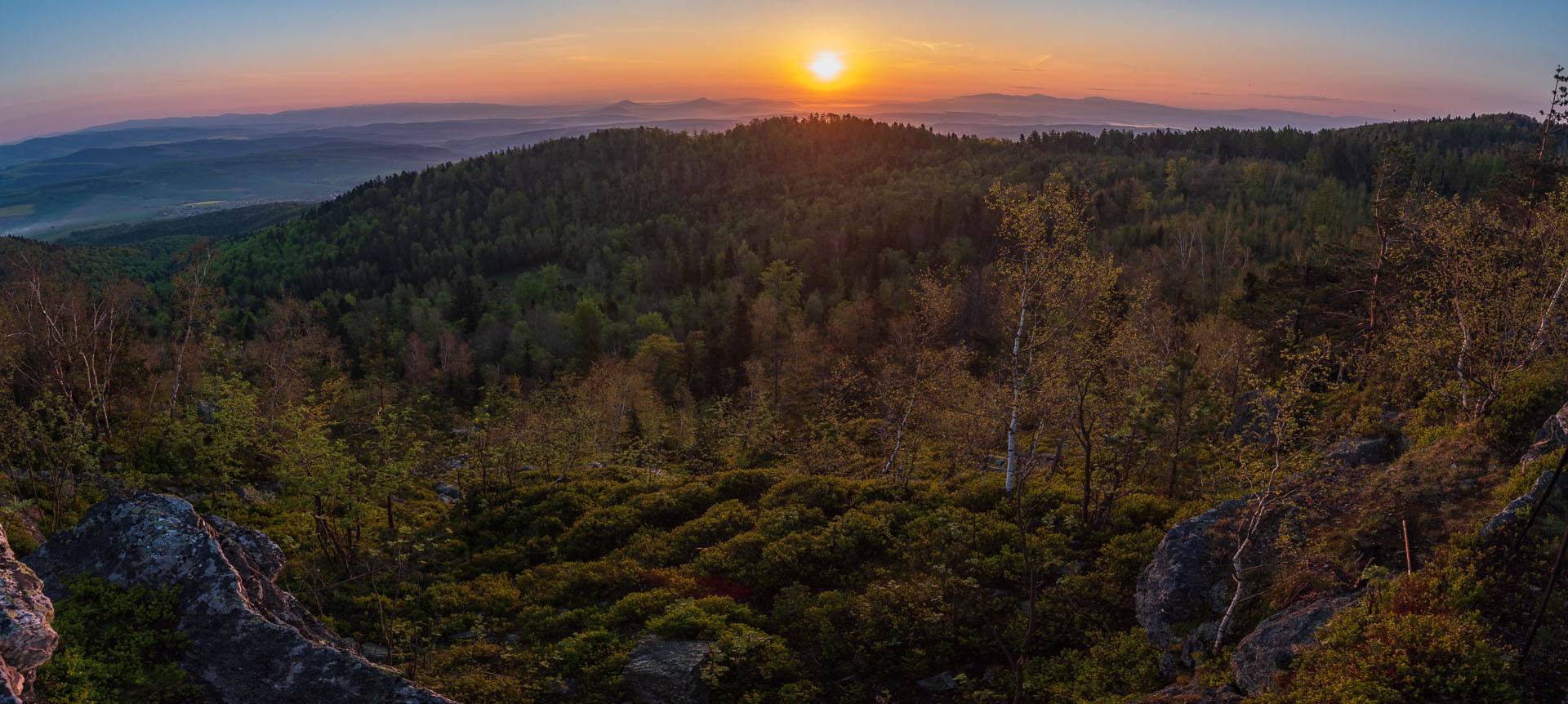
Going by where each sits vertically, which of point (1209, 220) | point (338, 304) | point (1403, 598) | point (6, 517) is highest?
point (1209, 220)

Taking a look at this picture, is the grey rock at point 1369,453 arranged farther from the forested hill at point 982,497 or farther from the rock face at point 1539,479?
the rock face at point 1539,479

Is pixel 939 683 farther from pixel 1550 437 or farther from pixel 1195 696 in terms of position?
pixel 1550 437

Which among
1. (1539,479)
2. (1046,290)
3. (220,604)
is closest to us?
(220,604)

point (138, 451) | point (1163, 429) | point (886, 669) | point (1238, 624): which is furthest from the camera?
point (138, 451)

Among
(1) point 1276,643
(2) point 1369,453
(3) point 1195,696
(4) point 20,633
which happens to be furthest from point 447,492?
(2) point 1369,453

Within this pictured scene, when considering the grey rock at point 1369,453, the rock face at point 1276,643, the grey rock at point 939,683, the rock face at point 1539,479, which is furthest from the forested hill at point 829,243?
the rock face at point 1276,643

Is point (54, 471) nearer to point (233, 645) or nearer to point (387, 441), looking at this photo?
point (387, 441)

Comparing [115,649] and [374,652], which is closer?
[115,649]

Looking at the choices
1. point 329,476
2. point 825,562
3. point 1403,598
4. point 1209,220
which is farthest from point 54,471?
point 1209,220
